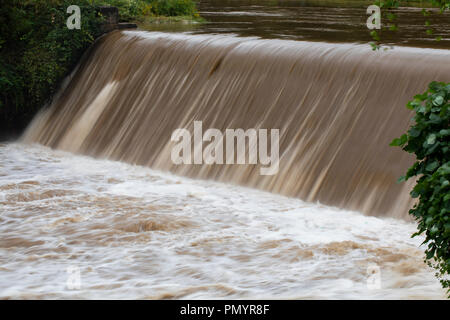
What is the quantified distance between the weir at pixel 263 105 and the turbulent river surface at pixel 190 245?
40 cm

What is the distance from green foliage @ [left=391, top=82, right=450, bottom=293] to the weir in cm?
321

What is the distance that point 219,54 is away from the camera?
34.1 ft

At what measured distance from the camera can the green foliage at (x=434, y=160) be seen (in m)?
4.12

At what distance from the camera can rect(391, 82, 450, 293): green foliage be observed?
4.12 metres

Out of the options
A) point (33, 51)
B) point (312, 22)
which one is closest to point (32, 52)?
point (33, 51)

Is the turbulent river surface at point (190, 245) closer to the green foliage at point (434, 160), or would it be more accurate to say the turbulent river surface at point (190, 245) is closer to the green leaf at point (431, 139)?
the green foliage at point (434, 160)

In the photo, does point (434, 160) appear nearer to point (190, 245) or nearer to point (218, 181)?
point (190, 245)

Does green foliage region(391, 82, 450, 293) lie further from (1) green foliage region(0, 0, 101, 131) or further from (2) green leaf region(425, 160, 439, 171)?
(1) green foliage region(0, 0, 101, 131)

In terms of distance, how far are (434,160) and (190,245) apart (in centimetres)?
302

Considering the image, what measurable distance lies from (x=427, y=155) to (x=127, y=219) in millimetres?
3929

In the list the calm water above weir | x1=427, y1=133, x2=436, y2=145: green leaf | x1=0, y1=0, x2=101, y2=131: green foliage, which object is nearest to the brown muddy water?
the calm water above weir

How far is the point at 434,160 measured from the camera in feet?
13.9

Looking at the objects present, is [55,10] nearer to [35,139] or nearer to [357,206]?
[35,139]
